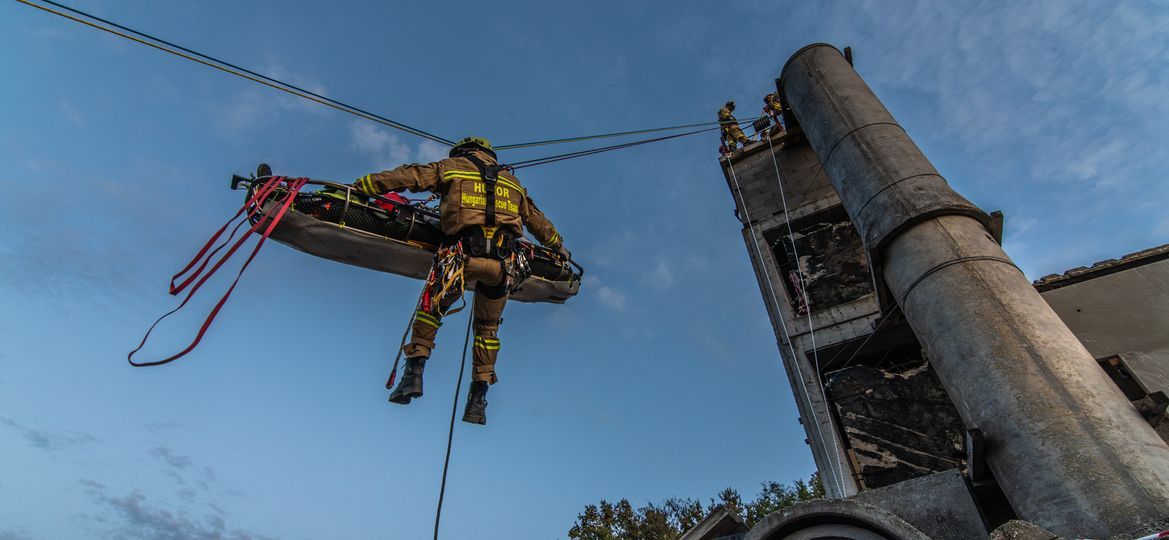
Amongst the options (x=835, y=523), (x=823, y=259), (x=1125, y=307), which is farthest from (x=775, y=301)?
(x=835, y=523)

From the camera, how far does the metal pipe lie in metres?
3.62

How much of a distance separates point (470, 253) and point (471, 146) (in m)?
1.80

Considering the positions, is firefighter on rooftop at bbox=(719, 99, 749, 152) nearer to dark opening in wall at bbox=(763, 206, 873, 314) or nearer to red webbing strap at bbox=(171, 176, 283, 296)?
dark opening in wall at bbox=(763, 206, 873, 314)

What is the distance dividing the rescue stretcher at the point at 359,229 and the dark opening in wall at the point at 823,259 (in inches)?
239

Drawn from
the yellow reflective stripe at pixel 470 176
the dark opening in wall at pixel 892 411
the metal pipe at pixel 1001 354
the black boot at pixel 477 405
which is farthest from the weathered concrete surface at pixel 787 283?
the yellow reflective stripe at pixel 470 176

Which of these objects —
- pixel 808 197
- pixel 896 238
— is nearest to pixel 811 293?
pixel 808 197

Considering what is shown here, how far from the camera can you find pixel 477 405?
20.3 ft

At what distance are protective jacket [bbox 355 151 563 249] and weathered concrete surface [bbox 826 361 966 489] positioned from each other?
6.10 m

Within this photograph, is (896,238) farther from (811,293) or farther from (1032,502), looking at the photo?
(811,293)

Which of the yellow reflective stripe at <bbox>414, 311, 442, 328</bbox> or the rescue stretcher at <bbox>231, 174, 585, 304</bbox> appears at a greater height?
the rescue stretcher at <bbox>231, 174, 585, 304</bbox>

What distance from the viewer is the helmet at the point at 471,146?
7.20 metres

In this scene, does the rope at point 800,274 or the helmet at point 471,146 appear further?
the rope at point 800,274

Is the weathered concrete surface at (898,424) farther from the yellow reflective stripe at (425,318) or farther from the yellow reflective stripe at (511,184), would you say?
the yellow reflective stripe at (425,318)

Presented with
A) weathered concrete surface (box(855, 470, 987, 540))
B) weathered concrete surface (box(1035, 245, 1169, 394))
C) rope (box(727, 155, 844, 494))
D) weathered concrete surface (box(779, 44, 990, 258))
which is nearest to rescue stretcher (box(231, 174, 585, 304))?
weathered concrete surface (box(779, 44, 990, 258))
